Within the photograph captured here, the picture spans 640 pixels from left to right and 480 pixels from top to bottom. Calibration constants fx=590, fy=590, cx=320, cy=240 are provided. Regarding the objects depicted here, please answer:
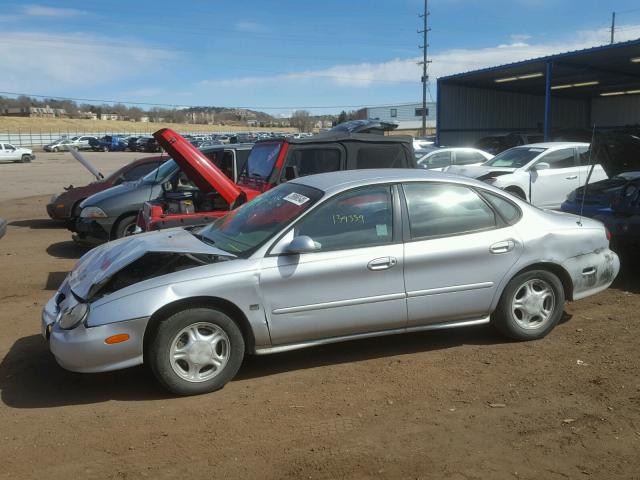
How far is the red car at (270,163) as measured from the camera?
723 centimetres

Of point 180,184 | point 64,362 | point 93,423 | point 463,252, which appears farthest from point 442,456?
point 180,184

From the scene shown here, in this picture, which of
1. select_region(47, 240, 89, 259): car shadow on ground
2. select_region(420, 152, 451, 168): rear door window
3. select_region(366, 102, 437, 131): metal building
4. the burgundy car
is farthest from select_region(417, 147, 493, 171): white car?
select_region(366, 102, 437, 131): metal building

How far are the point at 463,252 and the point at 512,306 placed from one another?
2.29ft

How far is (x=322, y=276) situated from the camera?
4371 millimetres

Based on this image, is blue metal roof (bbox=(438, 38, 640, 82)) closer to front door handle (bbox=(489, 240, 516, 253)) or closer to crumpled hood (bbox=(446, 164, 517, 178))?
crumpled hood (bbox=(446, 164, 517, 178))

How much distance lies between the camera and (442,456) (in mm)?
3350

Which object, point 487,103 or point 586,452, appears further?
point 487,103

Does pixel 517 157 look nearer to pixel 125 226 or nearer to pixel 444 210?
pixel 125 226

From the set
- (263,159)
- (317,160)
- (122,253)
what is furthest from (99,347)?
(263,159)

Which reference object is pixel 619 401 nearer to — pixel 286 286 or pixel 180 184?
pixel 286 286

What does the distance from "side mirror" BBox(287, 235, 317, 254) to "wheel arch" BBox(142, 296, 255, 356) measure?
1.89 ft

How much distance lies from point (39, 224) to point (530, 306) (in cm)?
1109

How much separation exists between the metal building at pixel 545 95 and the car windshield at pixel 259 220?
2098 centimetres

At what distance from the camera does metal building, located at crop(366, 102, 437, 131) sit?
6702cm
